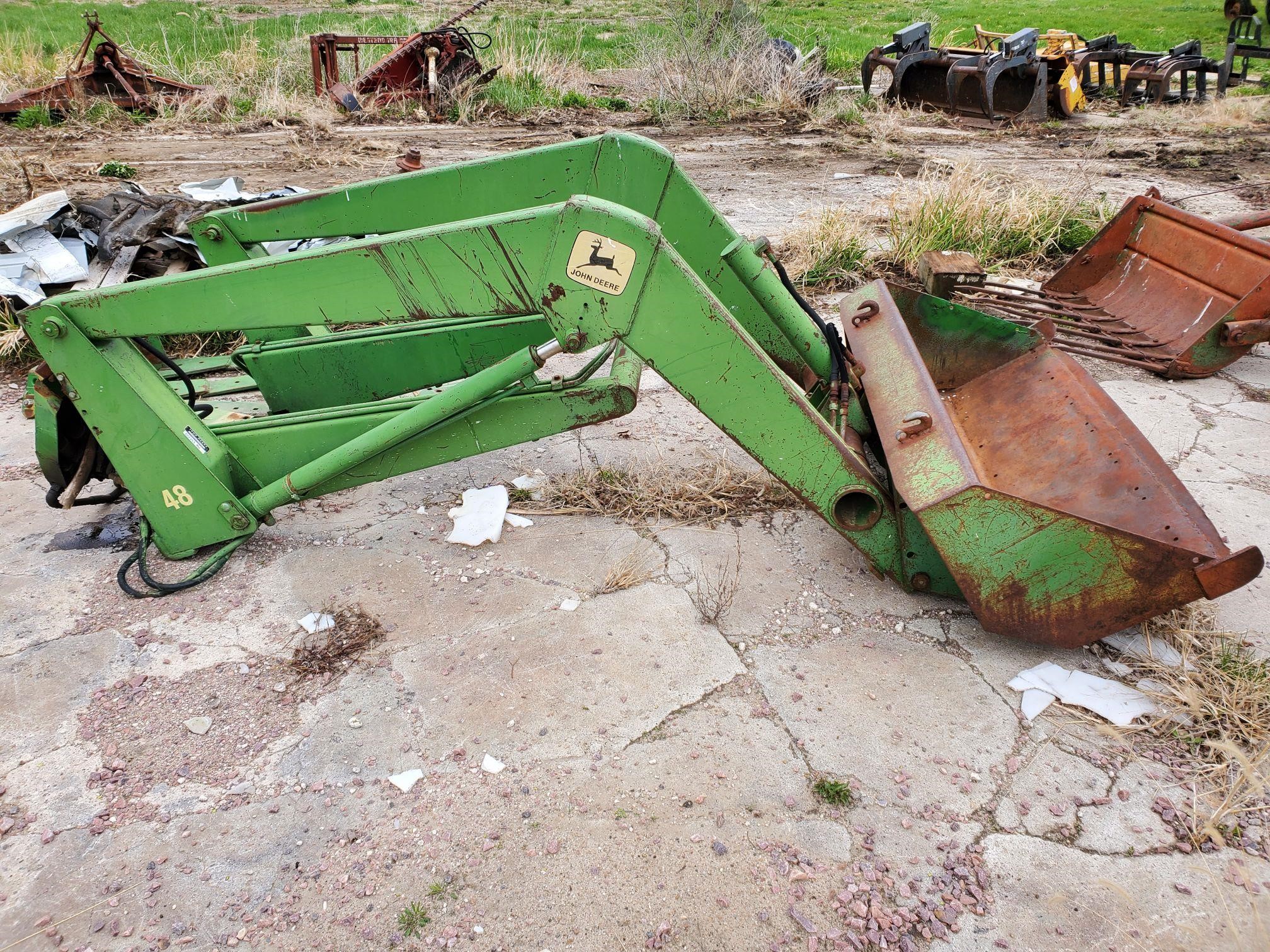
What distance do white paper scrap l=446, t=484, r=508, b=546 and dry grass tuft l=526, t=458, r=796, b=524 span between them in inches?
5.5

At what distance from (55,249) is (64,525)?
2583 millimetres

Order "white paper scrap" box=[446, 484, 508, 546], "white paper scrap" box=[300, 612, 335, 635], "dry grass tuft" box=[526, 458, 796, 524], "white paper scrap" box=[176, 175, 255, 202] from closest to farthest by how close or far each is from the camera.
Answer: "white paper scrap" box=[300, 612, 335, 635]
"white paper scrap" box=[446, 484, 508, 546]
"dry grass tuft" box=[526, 458, 796, 524]
"white paper scrap" box=[176, 175, 255, 202]

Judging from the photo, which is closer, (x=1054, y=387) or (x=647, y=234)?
(x=647, y=234)

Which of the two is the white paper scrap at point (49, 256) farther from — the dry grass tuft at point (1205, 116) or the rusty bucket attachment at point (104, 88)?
the dry grass tuft at point (1205, 116)

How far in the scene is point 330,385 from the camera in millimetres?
3221

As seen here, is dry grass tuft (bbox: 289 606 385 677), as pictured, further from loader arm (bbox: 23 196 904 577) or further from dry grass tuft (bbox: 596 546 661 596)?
dry grass tuft (bbox: 596 546 661 596)

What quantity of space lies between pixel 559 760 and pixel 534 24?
903 inches

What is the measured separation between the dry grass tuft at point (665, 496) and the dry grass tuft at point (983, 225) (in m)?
3.18

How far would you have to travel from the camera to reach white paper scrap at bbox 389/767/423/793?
214cm

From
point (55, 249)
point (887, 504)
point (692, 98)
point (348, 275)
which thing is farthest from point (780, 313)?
point (692, 98)

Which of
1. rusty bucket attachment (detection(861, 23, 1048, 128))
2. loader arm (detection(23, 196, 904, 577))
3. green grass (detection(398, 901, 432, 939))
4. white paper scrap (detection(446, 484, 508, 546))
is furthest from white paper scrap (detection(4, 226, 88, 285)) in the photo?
rusty bucket attachment (detection(861, 23, 1048, 128))

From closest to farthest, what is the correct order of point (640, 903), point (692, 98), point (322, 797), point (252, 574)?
point (640, 903), point (322, 797), point (252, 574), point (692, 98)

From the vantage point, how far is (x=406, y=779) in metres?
2.16

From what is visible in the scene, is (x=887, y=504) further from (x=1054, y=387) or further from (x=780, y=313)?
(x=1054, y=387)
